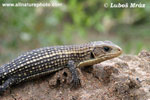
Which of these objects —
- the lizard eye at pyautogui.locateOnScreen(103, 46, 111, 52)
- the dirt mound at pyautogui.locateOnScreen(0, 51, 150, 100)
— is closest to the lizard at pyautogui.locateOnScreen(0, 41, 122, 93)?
the lizard eye at pyautogui.locateOnScreen(103, 46, 111, 52)

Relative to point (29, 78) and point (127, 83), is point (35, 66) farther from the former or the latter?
point (127, 83)

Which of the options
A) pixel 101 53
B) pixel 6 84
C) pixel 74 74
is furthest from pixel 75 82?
pixel 6 84

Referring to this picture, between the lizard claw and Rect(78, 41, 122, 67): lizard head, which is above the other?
Rect(78, 41, 122, 67): lizard head

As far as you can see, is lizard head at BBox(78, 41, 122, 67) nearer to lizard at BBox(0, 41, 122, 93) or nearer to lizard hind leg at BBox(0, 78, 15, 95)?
lizard at BBox(0, 41, 122, 93)

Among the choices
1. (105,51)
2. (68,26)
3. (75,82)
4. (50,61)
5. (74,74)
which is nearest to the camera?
(75,82)

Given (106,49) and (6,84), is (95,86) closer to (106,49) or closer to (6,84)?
(106,49)
